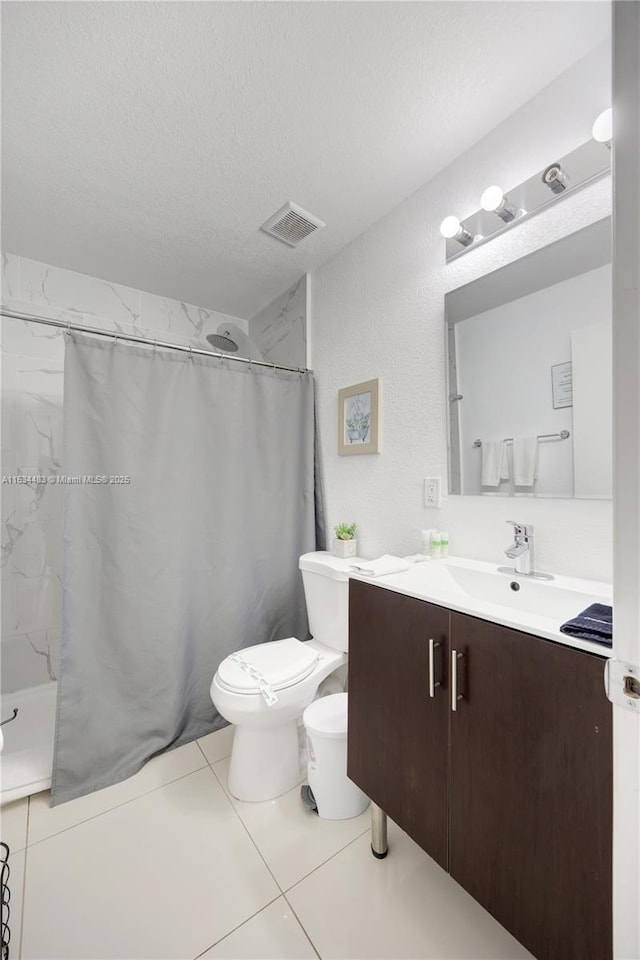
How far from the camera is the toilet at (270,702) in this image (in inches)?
53.6

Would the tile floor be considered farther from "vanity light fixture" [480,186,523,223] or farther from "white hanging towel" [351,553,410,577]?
"vanity light fixture" [480,186,523,223]

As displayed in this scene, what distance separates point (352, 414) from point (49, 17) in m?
1.55

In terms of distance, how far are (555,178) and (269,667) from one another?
1.85 m

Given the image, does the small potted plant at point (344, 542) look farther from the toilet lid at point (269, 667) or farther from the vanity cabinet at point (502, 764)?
the vanity cabinet at point (502, 764)

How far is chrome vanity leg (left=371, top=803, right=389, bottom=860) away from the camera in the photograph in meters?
1.17

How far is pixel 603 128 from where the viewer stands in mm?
1021

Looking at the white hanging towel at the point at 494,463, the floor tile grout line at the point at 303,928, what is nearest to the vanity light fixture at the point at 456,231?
the white hanging towel at the point at 494,463

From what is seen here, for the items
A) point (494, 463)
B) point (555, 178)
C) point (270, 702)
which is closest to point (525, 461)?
point (494, 463)

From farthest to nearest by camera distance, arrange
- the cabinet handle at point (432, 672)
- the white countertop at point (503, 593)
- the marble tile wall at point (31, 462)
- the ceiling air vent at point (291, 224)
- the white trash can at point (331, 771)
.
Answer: the marble tile wall at point (31, 462) → the ceiling air vent at point (291, 224) → the white trash can at point (331, 771) → the cabinet handle at point (432, 672) → the white countertop at point (503, 593)

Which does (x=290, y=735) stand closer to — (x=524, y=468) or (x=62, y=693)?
(x=62, y=693)

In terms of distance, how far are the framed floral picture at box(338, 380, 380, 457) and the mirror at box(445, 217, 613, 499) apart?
40cm

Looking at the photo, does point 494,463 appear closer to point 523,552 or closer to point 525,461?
point 525,461

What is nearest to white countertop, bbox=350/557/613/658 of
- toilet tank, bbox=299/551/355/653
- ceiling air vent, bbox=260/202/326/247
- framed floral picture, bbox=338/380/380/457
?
toilet tank, bbox=299/551/355/653

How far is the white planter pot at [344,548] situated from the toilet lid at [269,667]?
16.7 inches
